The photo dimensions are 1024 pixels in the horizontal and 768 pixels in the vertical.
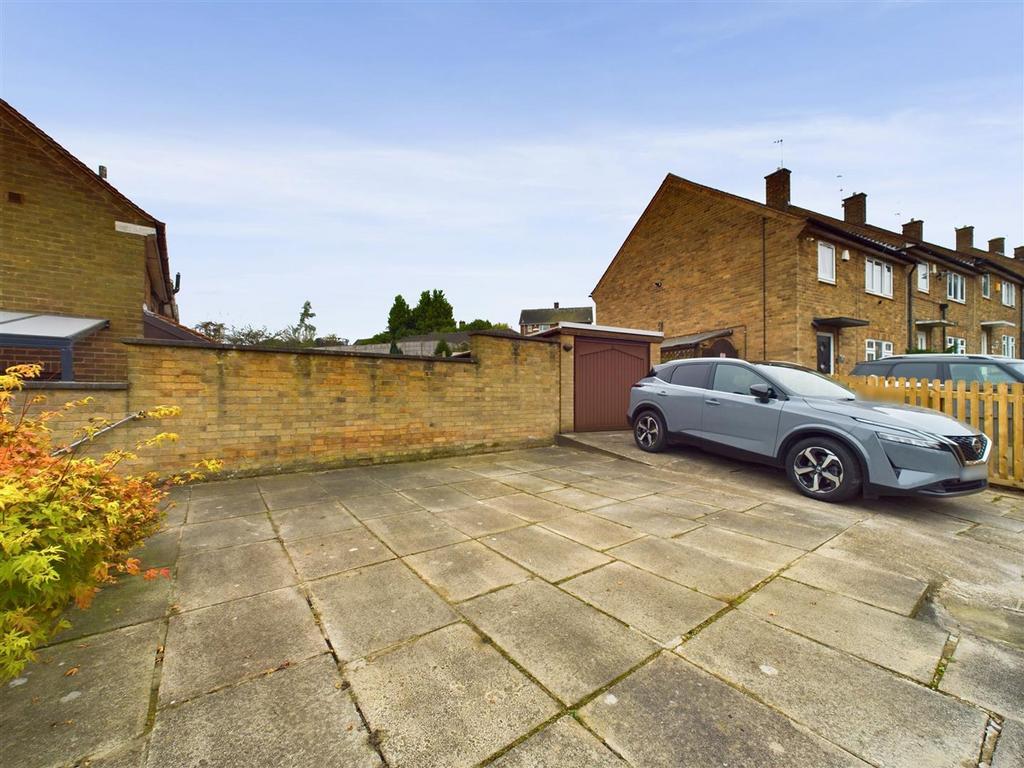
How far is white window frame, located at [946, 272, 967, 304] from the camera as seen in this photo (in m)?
19.1

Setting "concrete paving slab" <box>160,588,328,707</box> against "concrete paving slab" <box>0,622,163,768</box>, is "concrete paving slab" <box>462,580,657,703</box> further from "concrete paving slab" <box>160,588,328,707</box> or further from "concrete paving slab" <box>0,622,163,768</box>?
"concrete paving slab" <box>0,622,163,768</box>

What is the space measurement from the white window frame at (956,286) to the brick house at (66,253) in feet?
95.3

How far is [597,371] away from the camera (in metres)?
9.30

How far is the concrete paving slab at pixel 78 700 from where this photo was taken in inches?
55.8

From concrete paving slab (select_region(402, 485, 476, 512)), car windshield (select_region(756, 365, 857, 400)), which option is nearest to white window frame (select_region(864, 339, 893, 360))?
car windshield (select_region(756, 365, 857, 400))

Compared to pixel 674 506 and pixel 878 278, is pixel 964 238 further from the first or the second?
pixel 674 506

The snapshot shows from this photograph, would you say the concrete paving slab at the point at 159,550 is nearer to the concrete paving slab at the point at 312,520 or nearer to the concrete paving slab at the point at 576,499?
the concrete paving slab at the point at 312,520

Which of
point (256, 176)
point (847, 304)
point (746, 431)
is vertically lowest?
point (746, 431)

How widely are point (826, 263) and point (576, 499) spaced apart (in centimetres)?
1511

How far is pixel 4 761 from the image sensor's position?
1350 mm

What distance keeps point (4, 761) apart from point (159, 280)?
38.5 ft

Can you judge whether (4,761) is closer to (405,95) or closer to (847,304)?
(405,95)

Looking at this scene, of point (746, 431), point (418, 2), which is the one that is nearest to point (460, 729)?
point (746, 431)

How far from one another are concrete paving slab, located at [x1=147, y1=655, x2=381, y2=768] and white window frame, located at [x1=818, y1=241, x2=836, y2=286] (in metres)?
17.3
